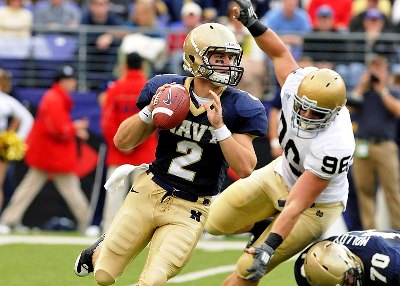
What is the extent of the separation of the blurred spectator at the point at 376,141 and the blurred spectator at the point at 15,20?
3.96 m

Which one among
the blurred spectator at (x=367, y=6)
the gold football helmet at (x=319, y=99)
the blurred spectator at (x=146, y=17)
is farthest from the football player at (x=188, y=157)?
the blurred spectator at (x=367, y=6)

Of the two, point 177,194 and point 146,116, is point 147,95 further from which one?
point 177,194

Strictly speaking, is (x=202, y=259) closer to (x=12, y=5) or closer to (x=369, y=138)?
(x=369, y=138)

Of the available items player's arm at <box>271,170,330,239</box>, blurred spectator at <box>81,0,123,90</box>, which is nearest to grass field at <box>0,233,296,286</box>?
player's arm at <box>271,170,330,239</box>

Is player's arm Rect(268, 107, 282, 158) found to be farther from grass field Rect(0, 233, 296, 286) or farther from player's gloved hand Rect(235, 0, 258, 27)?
player's gloved hand Rect(235, 0, 258, 27)

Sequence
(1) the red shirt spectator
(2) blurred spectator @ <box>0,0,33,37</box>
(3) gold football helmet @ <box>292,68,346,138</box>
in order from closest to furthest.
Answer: (3) gold football helmet @ <box>292,68,346,138</box> < (1) the red shirt spectator < (2) blurred spectator @ <box>0,0,33,37</box>

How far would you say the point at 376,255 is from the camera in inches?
216

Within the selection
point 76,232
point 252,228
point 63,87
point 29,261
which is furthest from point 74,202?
point 252,228

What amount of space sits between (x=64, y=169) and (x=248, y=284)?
16.7ft

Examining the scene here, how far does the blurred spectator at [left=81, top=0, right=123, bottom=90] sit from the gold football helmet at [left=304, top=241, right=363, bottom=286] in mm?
6835

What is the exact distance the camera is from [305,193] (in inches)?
230

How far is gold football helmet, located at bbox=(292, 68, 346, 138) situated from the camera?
231 inches

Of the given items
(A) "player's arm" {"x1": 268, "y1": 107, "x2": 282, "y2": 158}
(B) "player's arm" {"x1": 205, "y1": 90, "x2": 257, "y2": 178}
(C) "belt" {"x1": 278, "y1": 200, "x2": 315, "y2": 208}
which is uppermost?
(B) "player's arm" {"x1": 205, "y1": 90, "x2": 257, "y2": 178}

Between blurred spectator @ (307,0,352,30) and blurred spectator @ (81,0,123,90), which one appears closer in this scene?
blurred spectator @ (81,0,123,90)
